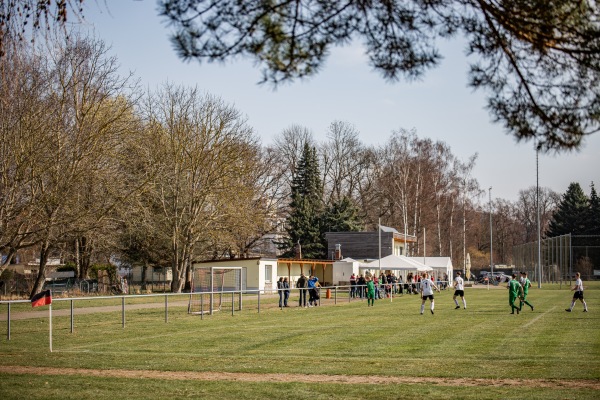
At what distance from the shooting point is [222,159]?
2222 inches

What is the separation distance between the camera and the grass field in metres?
12.6

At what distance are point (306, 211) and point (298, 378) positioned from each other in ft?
217

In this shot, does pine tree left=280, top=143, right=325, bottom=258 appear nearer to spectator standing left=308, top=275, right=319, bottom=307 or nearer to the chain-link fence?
the chain-link fence

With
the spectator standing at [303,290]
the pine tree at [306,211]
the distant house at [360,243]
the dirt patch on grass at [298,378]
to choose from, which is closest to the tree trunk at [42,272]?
the spectator standing at [303,290]

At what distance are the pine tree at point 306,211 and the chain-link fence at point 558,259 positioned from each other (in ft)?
72.8

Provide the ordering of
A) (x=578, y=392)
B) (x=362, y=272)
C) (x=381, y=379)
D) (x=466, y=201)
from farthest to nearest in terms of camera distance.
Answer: (x=466, y=201), (x=362, y=272), (x=381, y=379), (x=578, y=392)

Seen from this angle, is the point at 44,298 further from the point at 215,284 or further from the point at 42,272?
the point at 42,272

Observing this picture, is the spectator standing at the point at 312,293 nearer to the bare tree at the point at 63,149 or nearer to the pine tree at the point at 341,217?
the bare tree at the point at 63,149

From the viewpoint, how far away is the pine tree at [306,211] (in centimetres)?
8012

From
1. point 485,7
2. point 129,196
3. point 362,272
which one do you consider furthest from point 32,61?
point 362,272

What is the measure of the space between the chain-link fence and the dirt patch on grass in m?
57.2

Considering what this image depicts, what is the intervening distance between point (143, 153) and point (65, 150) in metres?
11.8

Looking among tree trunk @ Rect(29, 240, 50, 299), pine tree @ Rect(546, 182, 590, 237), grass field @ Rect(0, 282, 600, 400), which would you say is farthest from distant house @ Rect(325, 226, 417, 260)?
grass field @ Rect(0, 282, 600, 400)

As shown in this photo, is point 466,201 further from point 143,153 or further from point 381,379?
point 381,379
